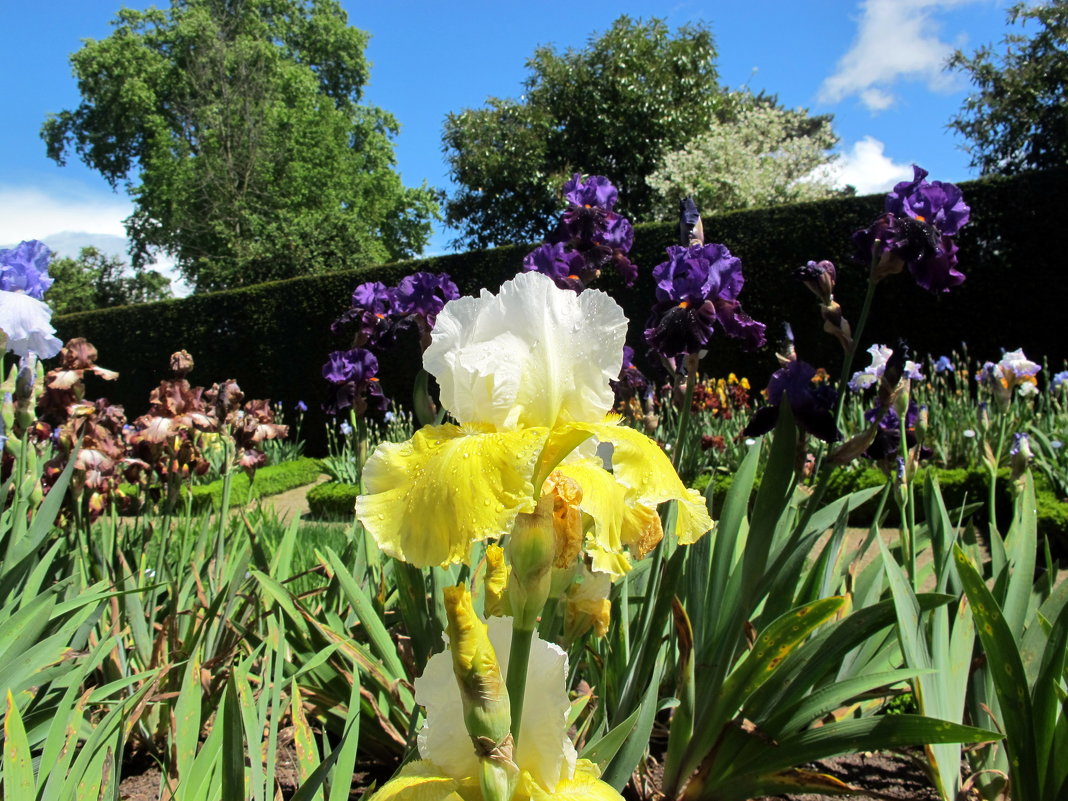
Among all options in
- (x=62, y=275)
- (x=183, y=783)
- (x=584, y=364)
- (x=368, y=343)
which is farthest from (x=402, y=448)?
(x=62, y=275)

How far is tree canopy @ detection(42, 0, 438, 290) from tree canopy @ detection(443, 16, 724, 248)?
476cm

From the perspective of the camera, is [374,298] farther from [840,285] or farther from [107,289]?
[107,289]

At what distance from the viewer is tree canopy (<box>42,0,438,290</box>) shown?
24203 mm

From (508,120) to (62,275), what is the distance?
82.3ft

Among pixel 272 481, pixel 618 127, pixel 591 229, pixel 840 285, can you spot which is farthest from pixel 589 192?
pixel 618 127

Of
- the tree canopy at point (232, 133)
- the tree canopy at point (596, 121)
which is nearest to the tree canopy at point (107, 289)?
the tree canopy at point (232, 133)

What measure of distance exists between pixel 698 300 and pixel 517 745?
154 cm

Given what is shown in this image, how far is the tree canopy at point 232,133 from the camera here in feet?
79.4

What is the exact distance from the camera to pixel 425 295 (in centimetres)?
263

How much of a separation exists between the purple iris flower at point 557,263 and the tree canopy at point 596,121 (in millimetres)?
17594

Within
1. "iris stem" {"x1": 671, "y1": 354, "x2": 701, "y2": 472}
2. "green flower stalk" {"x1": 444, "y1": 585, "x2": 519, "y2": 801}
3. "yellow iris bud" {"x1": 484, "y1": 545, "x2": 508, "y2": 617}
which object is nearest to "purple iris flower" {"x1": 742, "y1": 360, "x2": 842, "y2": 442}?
"iris stem" {"x1": 671, "y1": 354, "x2": 701, "y2": 472}

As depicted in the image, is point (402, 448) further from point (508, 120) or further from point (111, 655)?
point (508, 120)

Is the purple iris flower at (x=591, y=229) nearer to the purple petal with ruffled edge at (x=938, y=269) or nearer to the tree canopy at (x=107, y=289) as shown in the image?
the purple petal with ruffled edge at (x=938, y=269)

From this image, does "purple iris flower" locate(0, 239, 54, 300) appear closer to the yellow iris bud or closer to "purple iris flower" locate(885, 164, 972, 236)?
the yellow iris bud
